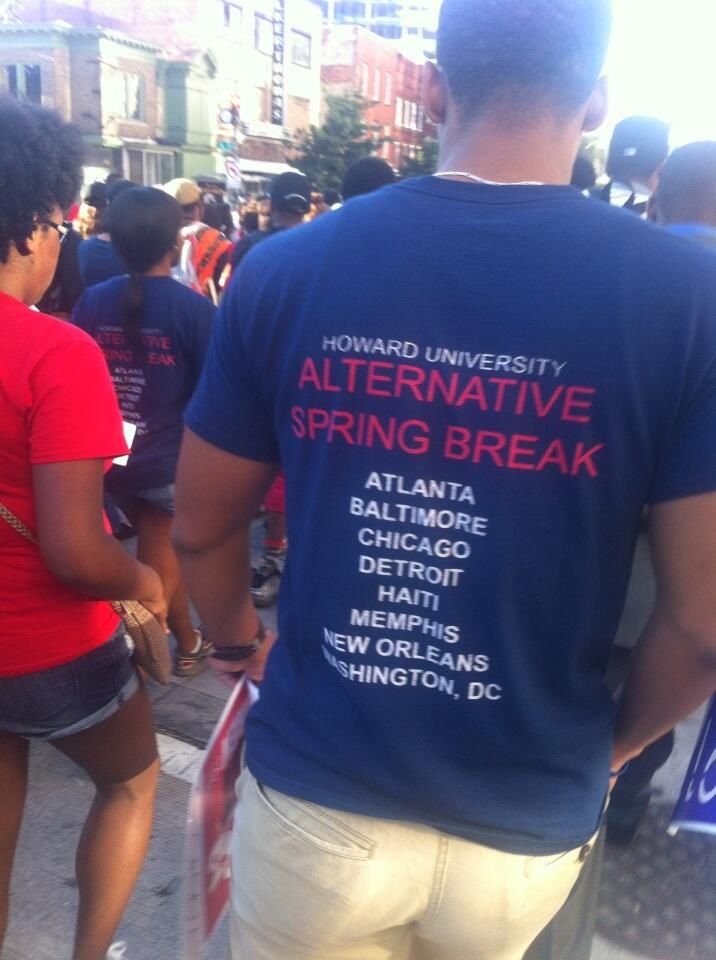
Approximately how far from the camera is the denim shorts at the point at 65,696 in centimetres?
186

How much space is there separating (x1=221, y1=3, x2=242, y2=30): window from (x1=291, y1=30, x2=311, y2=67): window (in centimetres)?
441

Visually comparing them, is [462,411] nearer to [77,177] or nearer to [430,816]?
[430,816]

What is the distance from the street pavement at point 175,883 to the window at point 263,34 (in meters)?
47.8

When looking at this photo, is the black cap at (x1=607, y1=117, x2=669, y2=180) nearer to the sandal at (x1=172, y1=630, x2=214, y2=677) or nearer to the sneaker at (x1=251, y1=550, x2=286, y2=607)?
the sneaker at (x1=251, y1=550, x2=286, y2=607)

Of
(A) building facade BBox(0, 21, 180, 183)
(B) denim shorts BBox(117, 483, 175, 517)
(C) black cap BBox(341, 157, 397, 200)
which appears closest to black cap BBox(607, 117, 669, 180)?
(C) black cap BBox(341, 157, 397, 200)

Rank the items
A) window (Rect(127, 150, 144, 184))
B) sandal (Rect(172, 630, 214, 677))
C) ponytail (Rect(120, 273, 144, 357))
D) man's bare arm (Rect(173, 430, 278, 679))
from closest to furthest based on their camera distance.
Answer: man's bare arm (Rect(173, 430, 278, 679)) → ponytail (Rect(120, 273, 144, 357)) → sandal (Rect(172, 630, 214, 677)) → window (Rect(127, 150, 144, 184))

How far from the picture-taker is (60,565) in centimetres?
173

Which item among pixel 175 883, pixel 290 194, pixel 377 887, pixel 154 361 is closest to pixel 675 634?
pixel 377 887

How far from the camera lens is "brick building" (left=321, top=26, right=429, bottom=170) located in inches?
2088

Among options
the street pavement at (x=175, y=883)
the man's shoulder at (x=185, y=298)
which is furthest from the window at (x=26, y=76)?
the street pavement at (x=175, y=883)

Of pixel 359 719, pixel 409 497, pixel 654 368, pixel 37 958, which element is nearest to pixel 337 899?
pixel 359 719

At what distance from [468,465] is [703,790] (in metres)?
1.42

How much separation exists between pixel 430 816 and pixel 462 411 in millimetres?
558

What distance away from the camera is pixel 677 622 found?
1245 millimetres
